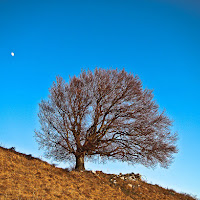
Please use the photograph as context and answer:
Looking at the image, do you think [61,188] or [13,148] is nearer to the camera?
[61,188]

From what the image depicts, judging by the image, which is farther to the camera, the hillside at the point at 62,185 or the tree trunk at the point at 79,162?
the tree trunk at the point at 79,162

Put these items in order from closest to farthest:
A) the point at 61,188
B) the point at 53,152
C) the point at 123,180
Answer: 1. the point at 61,188
2. the point at 123,180
3. the point at 53,152

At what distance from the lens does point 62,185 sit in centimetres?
1223

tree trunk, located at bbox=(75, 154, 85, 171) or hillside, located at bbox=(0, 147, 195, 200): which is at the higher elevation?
tree trunk, located at bbox=(75, 154, 85, 171)

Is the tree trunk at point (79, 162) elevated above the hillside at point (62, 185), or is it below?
above

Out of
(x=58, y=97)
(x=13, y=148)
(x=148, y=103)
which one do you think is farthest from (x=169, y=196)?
(x=13, y=148)

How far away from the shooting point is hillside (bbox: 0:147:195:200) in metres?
10.1

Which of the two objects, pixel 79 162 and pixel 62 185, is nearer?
pixel 62 185

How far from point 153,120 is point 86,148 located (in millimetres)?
5630

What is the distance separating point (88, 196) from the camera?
39.2ft

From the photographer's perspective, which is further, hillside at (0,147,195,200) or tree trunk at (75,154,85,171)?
tree trunk at (75,154,85,171)

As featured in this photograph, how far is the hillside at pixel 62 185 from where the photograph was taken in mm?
10060

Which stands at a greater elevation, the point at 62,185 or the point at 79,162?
the point at 79,162

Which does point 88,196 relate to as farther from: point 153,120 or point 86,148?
point 153,120
